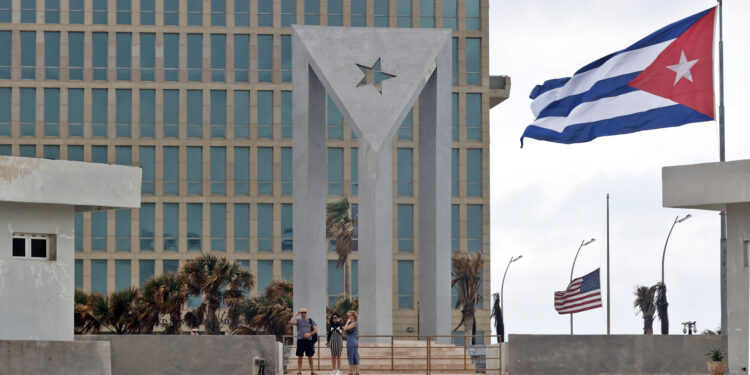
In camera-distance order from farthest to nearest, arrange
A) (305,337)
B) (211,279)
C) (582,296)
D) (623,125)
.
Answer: (211,279), (582,296), (623,125), (305,337)

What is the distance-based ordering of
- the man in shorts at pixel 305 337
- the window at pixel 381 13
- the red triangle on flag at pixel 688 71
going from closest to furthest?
the red triangle on flag at pixel 688 71 → the man in shorts at pixel 305 337 → the window at pixel 381 13

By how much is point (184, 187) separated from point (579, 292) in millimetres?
38409

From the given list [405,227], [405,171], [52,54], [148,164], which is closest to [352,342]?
[405,227]

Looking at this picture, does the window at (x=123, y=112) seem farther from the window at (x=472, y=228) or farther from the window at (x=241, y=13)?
the window at (x=472, y=228)

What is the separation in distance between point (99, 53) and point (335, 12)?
15.2 meters

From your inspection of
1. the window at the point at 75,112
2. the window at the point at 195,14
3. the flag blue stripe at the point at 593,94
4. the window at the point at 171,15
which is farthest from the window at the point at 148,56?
the flag blue stripe at the point at 593,94

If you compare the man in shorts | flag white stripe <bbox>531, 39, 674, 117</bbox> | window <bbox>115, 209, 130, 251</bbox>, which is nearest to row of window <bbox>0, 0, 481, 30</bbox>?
window <bbox>115, 209, 130, 251</bbox>

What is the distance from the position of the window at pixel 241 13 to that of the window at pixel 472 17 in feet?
46.5

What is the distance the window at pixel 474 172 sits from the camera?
85188mm

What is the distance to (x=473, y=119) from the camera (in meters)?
85.4

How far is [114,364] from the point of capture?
30.1 m

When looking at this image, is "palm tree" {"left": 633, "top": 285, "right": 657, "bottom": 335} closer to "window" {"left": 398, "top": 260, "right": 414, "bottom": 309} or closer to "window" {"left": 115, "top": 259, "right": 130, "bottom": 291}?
"window" {"left": 398, "top": 260, "right": 414, "bottom": 309}

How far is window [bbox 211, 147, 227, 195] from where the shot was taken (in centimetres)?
8412

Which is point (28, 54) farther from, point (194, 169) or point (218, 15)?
point (194, 169)
